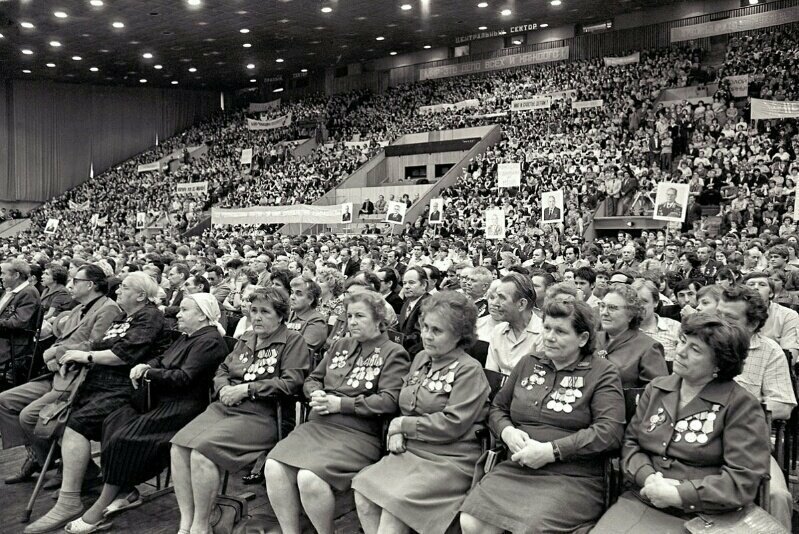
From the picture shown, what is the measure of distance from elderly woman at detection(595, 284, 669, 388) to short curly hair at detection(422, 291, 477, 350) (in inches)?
26.7

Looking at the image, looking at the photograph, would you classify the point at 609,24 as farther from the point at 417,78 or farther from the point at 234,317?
the point at 234,317

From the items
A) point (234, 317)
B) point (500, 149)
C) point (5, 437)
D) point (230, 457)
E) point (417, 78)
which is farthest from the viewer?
point (417, 78)

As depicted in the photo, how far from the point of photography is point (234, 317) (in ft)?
20.4

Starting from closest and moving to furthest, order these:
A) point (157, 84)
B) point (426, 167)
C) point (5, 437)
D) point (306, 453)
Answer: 1. point (306, 453)
2. point (5, 437)
3. point (426, 167)
4. point (157, 84)

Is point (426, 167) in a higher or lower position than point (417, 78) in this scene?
lower

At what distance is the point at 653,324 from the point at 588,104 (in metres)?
19.2

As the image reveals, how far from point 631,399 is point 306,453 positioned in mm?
1489

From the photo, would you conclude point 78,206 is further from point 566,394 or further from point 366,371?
point 566,394

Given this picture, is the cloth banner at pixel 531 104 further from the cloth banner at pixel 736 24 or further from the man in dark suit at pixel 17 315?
the man in dark suit at pixel 17 315

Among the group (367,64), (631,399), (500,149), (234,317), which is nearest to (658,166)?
(500,149)

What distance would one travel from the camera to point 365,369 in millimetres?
3463

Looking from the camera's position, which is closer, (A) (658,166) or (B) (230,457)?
(B) (230,457)

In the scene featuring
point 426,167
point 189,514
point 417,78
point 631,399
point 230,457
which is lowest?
point 189,514

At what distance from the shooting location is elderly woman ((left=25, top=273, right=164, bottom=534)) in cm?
385
